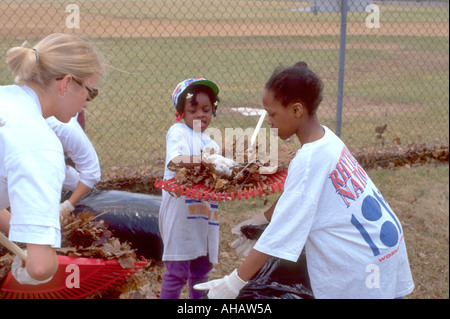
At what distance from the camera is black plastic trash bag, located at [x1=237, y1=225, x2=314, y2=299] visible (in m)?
2.23

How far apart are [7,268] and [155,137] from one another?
177 inches

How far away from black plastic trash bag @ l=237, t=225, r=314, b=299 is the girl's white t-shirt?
1.01 m

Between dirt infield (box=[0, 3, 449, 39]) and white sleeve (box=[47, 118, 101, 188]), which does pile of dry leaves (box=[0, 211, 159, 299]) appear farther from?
dirt infield (box=[0, 3, 449, 39])

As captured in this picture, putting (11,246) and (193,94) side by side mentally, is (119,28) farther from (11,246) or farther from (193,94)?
(11,246)

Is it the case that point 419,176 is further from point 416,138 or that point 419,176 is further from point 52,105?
point 52,105

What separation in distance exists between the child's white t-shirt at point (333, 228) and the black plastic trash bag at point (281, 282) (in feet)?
0.62

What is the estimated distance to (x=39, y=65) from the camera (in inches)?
72.0

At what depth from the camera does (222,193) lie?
2.56 metres

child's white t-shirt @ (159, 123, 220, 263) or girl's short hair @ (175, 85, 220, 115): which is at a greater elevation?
girl's short hair @ (175, 85, 220, 115)

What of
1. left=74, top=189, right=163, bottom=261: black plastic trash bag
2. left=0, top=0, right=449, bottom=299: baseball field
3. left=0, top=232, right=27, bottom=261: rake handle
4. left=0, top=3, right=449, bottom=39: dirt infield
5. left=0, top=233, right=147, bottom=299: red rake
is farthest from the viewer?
left=0, top=3, right=449, bottom=39: dirt infield

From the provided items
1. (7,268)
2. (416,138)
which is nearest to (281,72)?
(7,268)

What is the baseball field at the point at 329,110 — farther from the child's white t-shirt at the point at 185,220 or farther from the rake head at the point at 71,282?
the rake head at the point at 71,282

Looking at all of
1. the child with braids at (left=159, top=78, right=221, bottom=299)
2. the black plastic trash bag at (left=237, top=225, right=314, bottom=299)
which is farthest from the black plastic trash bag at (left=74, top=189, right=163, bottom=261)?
the black plastic trash bag at (left=237, top=225, right=314, bottom=299)

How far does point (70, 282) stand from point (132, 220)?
1.47 m
